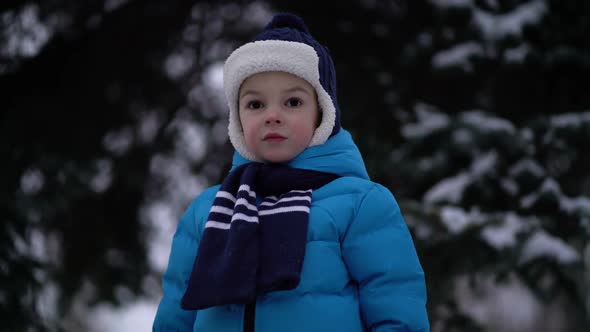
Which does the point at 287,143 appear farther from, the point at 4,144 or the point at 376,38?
the point at 4,144

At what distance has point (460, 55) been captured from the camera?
4266 millimetres

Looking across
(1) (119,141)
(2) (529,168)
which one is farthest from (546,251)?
(1) (119,141)

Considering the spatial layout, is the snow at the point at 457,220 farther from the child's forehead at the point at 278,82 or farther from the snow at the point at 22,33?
the snow at the point at 22,33

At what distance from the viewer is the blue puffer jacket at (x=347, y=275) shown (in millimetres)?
1907

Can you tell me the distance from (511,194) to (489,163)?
0.86 ft

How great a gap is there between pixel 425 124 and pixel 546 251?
1.12 meters

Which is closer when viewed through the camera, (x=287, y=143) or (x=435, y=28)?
(x=287, y=143)

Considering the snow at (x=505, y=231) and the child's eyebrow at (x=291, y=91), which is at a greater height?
the snow at (x=505, y=231)

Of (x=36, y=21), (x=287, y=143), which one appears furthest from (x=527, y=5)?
(x=36, y=21)

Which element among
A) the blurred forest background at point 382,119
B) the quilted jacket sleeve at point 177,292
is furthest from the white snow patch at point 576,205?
the quilted jacket sleeve at point 177,292

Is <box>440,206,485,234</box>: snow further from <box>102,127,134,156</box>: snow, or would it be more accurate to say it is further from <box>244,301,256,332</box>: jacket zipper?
<box>102,127,134,156</box>: snow

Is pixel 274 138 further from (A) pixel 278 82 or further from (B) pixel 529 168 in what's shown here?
(B) pixel 529 168

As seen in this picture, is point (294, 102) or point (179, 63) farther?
point (179, 63)

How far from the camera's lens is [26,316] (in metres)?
4.88
